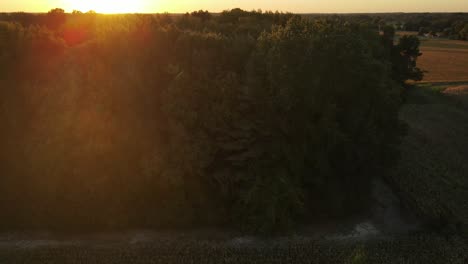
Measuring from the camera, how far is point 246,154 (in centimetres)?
1316

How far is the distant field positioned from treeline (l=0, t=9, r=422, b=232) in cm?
2863

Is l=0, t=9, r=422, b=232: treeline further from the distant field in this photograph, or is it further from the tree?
the distant field

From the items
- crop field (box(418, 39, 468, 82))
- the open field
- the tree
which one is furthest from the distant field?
the open field

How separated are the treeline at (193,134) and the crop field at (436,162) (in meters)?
3.29

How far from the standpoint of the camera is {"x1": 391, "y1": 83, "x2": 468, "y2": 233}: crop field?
567 inches

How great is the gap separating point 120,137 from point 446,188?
13.5 m

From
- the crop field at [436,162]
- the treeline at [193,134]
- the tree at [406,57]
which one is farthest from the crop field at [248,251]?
the tree at [406,57]

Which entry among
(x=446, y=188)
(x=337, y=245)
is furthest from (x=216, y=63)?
(x=446, y=188)

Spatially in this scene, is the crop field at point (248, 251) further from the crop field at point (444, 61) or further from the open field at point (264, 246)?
the crop field at point (444, 61)

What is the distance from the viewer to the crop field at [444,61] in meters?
46.2

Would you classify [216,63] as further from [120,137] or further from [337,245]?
[337,245]

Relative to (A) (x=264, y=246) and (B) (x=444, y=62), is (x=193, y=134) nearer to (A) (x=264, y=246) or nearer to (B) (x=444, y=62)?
(A) (x=264, y=246)

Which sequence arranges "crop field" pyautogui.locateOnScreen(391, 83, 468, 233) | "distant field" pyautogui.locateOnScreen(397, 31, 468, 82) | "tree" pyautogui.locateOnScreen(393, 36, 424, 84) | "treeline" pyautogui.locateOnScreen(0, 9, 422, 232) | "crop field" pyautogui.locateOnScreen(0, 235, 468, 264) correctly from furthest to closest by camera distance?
"distant field" pyautogui.locateOnScreen(397, 31, 468, 82) < "tree" pyautogui.locateOnScreen(393, 36, 424, 84) < "crop field" pyautogui.locateOnScreen(391, 83, 468, 233) < "treeline" pyautogui.locateOnScreen(0, 9, 422, 232) < "crop field" pyautogui.locateOnScreen(0, 235, 468, 264)

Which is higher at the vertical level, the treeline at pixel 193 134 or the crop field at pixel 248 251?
the treeline at pixel 193 134
